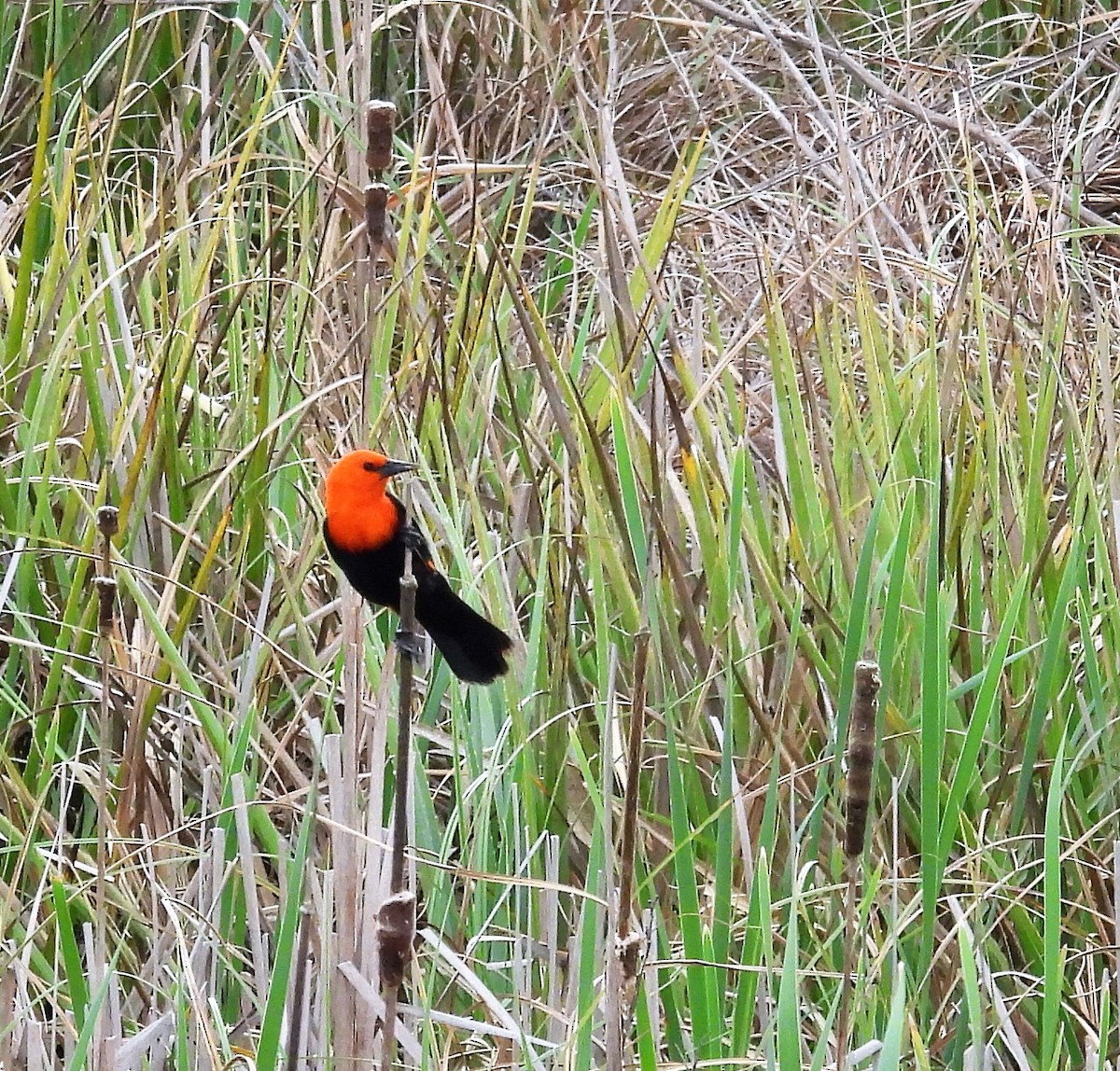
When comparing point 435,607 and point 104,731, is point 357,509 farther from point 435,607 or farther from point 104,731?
point 104,731

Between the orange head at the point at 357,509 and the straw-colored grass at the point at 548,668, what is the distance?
0.17 ft

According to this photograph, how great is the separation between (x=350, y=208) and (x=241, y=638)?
51 centimetres

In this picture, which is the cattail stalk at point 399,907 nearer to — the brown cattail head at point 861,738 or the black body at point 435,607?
the brown cattail head at point 861,738

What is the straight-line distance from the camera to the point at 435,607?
126cm

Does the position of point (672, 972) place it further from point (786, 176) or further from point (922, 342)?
point (786, 176)

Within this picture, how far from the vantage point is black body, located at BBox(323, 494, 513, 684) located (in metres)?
1.24

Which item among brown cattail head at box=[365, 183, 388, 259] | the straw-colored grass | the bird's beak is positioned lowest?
the straw-colored grass

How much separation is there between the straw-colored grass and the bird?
5cm

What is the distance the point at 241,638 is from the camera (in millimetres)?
1656

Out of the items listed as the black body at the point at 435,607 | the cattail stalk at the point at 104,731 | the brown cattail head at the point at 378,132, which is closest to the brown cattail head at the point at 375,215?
the brown cattail head at the point at 378,132

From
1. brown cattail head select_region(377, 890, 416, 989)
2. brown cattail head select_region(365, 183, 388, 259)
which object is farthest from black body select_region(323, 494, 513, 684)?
brown cattail head select_region(377, 890, 416, 989)

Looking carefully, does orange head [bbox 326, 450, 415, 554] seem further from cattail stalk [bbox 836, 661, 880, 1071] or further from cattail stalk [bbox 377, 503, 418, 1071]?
cattail stalk [bbox 836, 661, 880, 1071]

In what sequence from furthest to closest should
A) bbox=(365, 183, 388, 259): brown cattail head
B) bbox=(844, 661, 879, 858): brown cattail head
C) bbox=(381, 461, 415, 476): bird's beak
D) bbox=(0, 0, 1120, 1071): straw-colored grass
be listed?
bbox=(381, 461, 415, 476): bird's beak → bbox=(0, 0, 1120, 1071): straw-colored grass → bbox=(365, 183, 388, 259): brown cattail head → bbox=(844, 661, 879, 858): brown cattail head

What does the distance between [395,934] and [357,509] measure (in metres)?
0.55
